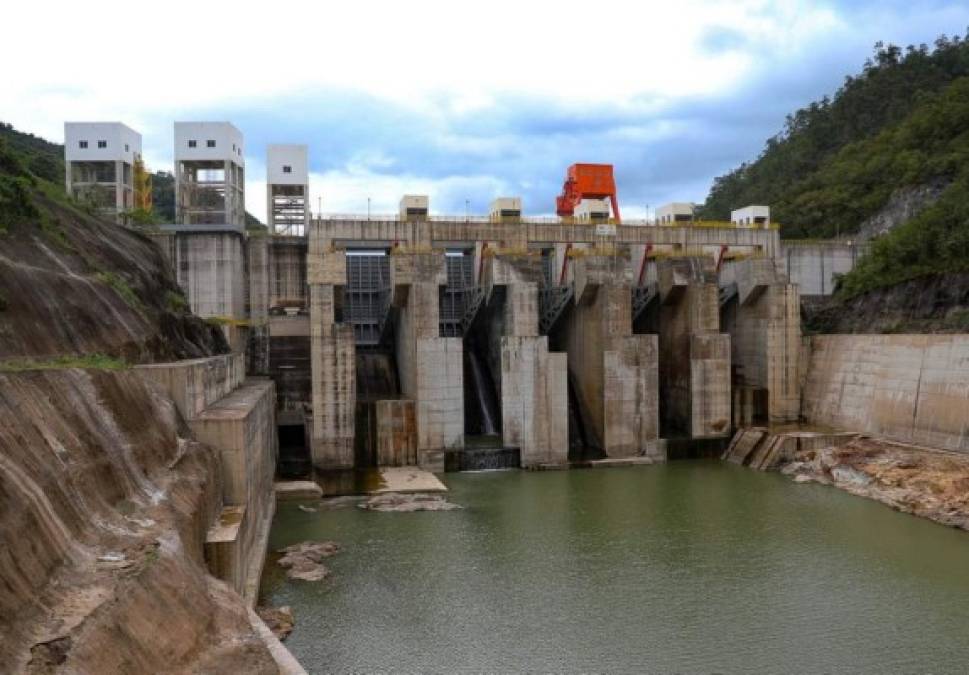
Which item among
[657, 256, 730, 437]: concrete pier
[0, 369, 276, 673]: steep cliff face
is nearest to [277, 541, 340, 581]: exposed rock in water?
[0, 369, 276, 673]: steep cliff face

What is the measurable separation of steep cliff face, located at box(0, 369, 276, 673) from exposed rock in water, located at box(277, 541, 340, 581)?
3279 mm

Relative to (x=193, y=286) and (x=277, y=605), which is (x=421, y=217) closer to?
(x=193, y=286)

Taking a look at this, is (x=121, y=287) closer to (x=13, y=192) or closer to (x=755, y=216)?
(x=13, y=192)

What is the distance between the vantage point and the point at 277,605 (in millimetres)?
11570

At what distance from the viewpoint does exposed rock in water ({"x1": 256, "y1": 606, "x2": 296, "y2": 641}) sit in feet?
34.4

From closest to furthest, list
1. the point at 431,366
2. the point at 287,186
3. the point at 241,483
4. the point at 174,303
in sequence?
the point at 241,483 → the point at 174,303 → the point at 431,366 → the point at 287,186

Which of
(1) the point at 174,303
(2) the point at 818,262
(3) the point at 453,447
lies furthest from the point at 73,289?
(2) the point at 818,262

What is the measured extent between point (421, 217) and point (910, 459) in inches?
608

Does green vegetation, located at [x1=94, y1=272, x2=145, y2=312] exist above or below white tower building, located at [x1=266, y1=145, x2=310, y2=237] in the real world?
below

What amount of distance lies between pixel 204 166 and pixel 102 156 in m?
6.18

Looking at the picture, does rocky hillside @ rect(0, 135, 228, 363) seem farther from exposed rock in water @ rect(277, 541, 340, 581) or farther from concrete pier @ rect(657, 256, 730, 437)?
concrete pier @ rect(657, 256, 730, 437)

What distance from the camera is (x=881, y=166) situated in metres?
40.0

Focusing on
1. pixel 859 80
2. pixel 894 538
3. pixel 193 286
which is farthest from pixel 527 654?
pixel 859 80

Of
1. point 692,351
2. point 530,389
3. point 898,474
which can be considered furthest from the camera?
point 692,351
